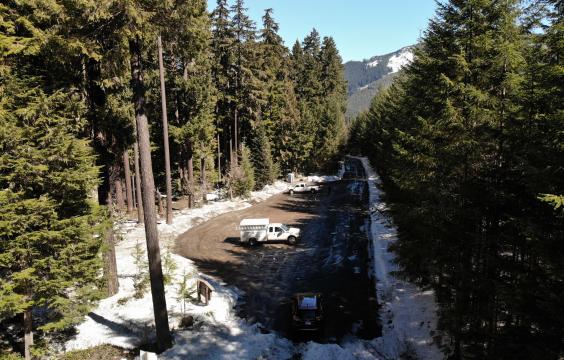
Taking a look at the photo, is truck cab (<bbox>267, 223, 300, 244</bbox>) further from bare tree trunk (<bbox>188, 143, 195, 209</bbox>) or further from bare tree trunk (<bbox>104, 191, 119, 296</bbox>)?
bare tree trunk (<bbox>104, 191, 119, 296</bbox>)

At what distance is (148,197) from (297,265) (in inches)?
528

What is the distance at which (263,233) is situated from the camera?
28438mm

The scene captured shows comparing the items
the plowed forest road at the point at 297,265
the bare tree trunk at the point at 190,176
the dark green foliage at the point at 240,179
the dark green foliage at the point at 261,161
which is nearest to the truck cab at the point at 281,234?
the plowed forest road at the point at 297,265

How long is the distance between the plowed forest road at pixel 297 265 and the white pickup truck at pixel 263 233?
0.52 m

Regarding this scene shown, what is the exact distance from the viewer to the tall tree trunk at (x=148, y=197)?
466 inches

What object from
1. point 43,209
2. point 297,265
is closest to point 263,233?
point 297,265

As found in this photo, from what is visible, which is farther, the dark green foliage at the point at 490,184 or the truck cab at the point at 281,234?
the truck cab at the point at 281,234

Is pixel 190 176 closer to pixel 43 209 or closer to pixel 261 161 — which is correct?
pixel 261 161

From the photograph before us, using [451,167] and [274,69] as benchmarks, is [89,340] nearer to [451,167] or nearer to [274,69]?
[451,167]

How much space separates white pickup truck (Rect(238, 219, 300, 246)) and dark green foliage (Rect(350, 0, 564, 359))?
1360 cm

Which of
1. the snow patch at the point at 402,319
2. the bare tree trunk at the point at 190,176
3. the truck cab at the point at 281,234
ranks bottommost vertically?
the snow patch at the point at 402,319

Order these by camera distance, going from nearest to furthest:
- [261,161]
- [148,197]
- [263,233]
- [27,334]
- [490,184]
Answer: [490,184]
[27,334]
[148,197]
[263,233]
[261,161]

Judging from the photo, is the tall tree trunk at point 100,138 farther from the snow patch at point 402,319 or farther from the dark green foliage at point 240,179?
the dark green foliage at point 240,179

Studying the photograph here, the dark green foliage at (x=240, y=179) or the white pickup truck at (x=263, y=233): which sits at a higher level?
the dark green foliage at (x=240, y=179)
